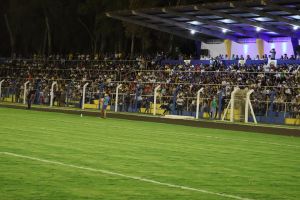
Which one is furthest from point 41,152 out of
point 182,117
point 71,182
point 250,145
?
point 182,117

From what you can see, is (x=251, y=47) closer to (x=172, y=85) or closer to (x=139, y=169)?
(x=172, y=85)

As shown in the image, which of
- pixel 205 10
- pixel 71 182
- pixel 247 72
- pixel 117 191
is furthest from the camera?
pixel 205 10

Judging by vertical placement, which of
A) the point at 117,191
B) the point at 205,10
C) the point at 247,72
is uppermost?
the point at 205,10

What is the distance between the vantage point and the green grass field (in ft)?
31.1

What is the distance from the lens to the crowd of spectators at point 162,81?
36969mm

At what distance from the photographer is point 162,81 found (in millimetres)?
48406

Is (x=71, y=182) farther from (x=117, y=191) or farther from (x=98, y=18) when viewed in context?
(x=98, y=18)

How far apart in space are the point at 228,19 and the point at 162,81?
21.3ft

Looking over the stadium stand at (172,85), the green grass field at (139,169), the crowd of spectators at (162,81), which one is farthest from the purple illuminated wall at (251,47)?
the green grass field at (139,169)

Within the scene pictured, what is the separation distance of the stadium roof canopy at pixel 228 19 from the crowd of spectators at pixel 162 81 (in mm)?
3355

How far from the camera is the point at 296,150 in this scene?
18.7 m

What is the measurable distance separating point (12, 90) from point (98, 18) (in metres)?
22.2

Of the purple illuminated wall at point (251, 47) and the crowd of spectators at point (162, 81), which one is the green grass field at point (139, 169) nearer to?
the crowd of spectators at point (162, 81)

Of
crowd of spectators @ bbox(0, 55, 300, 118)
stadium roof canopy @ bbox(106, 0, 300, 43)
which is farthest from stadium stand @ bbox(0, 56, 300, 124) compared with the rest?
stadium roof canopy @ bbox(106, 0, 300, 43)
